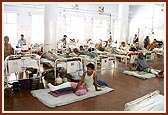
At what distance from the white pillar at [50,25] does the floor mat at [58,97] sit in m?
4.35

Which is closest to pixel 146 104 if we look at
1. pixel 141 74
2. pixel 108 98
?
pixel 108 98

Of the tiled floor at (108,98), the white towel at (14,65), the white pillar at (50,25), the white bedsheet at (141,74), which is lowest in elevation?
the tiled floor at (108,98)

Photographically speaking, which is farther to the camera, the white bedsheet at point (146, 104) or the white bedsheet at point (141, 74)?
the white bedsheet at point (141, 74)

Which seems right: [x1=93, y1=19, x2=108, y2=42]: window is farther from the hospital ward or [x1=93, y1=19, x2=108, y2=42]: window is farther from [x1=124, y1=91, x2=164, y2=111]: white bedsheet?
[x1=124, y1=91, x2=164, y2=111]: white bedsheet

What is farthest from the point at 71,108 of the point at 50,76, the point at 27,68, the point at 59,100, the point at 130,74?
the point at 130,74

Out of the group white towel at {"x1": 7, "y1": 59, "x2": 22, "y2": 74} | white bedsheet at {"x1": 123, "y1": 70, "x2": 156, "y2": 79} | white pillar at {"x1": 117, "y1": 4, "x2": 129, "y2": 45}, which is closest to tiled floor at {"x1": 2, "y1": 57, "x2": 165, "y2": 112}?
white bedsheet at {"x1": 123, "y1": 70, "x2": 156, "y2": 79}

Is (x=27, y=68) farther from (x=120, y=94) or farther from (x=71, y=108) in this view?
(x=120, y=94)

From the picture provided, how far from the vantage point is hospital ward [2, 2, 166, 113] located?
3.97 m

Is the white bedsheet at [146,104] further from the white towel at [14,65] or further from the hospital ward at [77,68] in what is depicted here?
the white towel at [14,65]

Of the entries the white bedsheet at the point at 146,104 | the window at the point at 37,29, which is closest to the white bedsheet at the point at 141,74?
the white bedsheet at the point at 146,104

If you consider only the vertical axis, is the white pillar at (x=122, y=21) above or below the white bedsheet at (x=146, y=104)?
above

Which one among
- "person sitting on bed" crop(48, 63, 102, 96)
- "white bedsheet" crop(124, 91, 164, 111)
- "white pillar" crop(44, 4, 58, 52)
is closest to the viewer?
"white bedsheet" crop(124, 91, 164, 111)

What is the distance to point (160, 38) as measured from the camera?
1355cm

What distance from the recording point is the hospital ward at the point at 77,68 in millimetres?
3971
